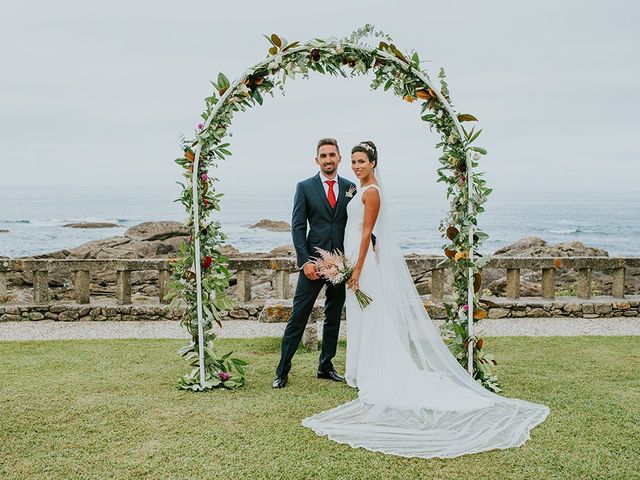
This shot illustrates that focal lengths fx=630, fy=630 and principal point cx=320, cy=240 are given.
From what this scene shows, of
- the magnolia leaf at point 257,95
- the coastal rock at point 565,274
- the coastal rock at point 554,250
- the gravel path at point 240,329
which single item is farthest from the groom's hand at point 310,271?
the coastal rock at point 554,250

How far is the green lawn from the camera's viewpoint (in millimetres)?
4117

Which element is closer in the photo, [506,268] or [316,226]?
[316,226]

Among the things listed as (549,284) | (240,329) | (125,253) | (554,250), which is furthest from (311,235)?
(554,250)

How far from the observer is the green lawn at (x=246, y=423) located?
13.5 ft

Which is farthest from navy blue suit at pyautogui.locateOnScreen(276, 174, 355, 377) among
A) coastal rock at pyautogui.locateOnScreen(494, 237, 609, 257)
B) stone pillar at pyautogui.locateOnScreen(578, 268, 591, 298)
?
coastal rock at pyautogui.locateOnScreen(494, 237, 609, 257)

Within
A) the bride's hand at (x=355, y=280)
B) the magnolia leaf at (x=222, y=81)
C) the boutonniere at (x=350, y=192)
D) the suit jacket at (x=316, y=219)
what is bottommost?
the bride's hand at (x=355, y=280)

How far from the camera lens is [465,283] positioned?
240 inches

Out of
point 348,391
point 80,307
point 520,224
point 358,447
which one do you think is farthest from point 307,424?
point 520,224

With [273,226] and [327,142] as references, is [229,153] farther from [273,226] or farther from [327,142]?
[273,226]

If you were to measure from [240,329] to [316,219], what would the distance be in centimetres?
370

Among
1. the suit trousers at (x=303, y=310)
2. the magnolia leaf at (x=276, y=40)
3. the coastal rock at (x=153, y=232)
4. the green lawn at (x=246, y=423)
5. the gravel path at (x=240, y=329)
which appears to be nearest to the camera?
the green lawn at (x=246, y=423)

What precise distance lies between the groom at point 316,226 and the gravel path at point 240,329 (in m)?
2.78

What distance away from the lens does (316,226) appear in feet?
19.7

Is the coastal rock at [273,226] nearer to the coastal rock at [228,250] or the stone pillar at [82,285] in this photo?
the coastal rock at [228,250]
